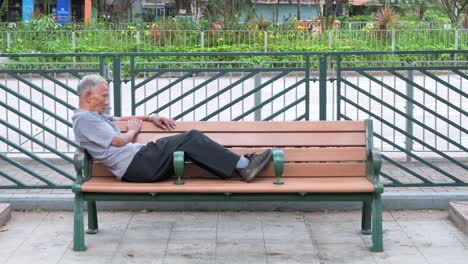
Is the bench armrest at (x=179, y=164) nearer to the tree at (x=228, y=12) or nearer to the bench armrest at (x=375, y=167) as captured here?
the bench armrest at (x=375, y=167)

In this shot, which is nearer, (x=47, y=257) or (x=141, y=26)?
(x=47, y=257)

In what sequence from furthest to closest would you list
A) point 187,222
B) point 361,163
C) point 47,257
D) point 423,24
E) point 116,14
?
1. point 116,14
2. point 423,24
3. point 187,222
4. point 361,163
5. point 47,257

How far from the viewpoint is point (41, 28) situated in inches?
1074

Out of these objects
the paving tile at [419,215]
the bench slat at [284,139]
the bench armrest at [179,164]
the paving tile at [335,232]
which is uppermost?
the bench slat at [284,139]

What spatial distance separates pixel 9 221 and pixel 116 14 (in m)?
33.4

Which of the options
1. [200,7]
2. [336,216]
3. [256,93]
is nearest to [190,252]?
[336,216]

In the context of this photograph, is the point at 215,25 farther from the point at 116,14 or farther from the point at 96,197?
the point at 96,197

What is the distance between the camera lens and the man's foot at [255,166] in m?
→ 6.78

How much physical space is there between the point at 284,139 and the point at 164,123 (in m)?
0.96

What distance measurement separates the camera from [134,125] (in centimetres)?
726

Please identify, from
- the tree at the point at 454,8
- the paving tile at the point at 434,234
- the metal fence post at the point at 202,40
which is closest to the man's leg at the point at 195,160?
the paving tile at the point at 434,234

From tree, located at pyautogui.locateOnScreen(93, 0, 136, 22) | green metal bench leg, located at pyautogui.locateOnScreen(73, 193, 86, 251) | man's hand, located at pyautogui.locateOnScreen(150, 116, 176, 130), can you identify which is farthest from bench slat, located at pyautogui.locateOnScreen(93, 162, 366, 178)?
tree, located at pyautogui.locateOnScreen(93, 0, 136, 22)

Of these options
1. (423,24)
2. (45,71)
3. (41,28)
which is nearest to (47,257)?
(45,71)

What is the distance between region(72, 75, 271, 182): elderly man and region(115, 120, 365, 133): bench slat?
384 millimetres
